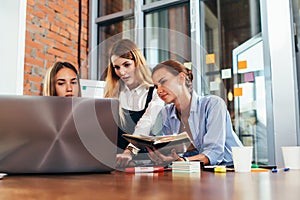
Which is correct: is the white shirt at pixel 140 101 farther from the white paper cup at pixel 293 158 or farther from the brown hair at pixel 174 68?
the white paper cup at pixel 293 158

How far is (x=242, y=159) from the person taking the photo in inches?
39.2

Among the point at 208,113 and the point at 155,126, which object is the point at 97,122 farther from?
the point at 208,113

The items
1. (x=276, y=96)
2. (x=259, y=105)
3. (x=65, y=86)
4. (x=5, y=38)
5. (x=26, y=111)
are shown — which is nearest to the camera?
(x=26, y=111)

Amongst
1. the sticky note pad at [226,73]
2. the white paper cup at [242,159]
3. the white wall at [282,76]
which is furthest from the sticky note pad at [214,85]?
the white paper cup at [242,159]

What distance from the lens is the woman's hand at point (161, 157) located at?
1.04m

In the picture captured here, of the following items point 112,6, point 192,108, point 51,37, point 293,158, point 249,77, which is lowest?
point 293,158

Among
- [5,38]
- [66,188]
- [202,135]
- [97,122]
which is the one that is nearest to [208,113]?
[202,135]

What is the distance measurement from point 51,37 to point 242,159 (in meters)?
2.72

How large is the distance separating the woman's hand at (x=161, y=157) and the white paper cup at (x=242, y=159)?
0.19m

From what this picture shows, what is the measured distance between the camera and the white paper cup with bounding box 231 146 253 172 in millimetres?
984

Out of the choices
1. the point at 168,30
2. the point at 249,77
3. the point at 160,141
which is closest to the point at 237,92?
the point at 249,77

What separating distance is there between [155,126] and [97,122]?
0.62 meters

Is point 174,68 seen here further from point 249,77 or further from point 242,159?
point 249,77

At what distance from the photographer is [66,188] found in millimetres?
567
